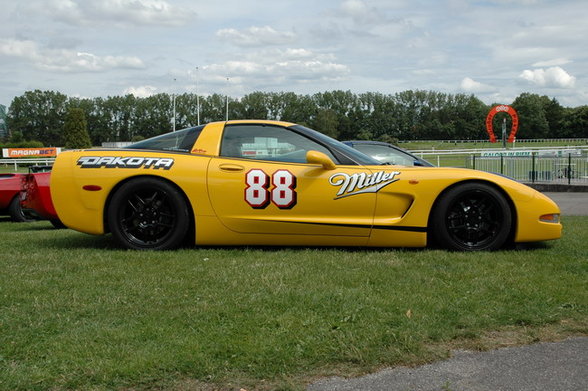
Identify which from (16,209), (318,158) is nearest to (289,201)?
(318,158)

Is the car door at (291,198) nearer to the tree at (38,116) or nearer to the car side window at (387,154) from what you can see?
the car side window at (387,154)

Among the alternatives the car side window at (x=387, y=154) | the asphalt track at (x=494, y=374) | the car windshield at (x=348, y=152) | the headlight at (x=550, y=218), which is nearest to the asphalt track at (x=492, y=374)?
the asphalt track at (x=494, y=374)

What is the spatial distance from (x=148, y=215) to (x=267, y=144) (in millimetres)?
1322

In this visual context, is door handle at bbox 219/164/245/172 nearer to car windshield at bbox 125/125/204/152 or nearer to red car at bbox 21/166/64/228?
car windshield at bbox 125/125/204/152

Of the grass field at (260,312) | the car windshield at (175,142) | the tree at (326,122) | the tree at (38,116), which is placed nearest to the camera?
the grass field at (260,312)

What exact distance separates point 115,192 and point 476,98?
118533 millimetres

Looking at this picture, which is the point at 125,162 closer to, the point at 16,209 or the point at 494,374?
the point at 494,374

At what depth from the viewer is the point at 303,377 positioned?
253 centimetres

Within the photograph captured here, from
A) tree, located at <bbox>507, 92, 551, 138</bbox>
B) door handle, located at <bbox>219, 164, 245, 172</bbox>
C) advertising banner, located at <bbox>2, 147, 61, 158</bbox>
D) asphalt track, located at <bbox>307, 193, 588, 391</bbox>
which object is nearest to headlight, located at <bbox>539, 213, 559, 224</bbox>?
asphalt track, located at <bbox>307, 193, 588, 391</bbox>

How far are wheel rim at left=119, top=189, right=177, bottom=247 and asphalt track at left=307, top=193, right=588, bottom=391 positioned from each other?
3.19 metres

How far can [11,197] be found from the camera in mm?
10406

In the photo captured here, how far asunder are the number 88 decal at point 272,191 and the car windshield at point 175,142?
2.58 ft

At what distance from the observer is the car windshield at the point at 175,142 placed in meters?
5.55

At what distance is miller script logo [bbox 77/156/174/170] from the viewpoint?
532cm
